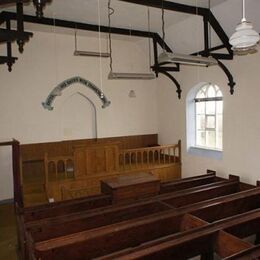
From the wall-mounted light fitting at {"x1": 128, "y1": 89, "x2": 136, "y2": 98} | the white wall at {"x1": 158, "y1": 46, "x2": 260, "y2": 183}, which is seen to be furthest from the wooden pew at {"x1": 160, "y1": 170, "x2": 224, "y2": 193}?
the wall-mounted light fitting at {"x1": 128, "y1": 89, "x2": 136, "y2": 98}

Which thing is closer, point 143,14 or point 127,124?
point 143,14

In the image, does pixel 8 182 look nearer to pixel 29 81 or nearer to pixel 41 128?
pixel 41 128

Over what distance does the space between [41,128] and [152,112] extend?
8.95ft

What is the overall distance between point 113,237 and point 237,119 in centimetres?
346

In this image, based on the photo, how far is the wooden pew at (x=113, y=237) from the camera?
2.04 meters

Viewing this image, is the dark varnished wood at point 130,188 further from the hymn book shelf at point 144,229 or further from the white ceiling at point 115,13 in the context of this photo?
the white ceiling at point 115,13

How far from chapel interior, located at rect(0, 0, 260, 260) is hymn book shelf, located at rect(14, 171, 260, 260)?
12 millimetres

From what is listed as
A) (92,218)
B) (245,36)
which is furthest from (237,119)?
(92,218)

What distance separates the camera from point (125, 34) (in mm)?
5641

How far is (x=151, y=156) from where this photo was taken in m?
6.55

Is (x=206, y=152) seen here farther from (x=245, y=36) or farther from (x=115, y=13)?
(x=245, y=36)

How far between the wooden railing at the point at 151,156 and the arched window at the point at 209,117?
1.84ft

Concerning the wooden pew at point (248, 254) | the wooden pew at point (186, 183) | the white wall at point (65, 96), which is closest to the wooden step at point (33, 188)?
the white wall at point (65, 96)

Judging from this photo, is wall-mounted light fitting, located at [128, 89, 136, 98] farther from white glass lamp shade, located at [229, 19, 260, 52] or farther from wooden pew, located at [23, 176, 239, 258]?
white glass lamp shade, located at [229, 19, 260, 52]
